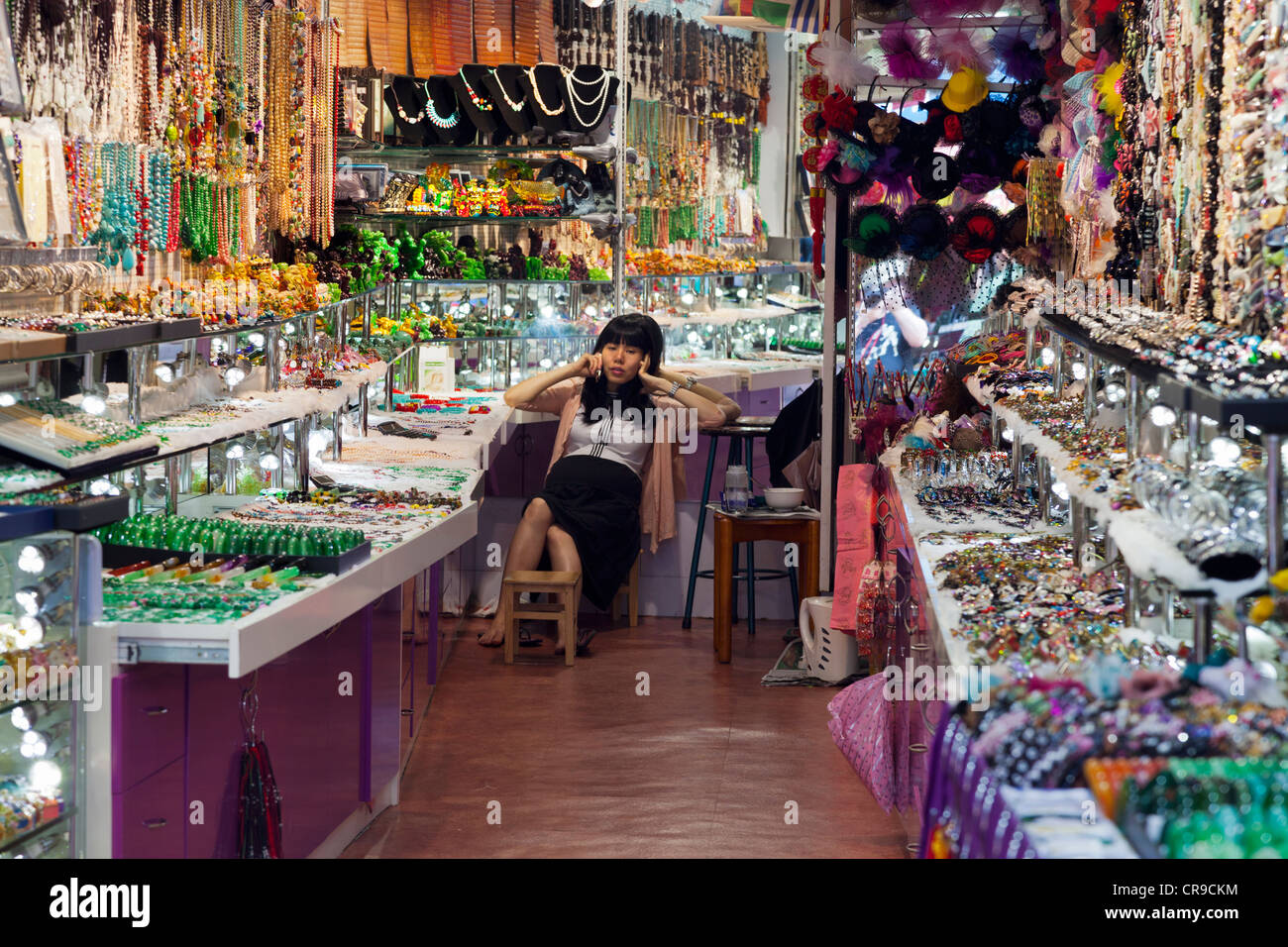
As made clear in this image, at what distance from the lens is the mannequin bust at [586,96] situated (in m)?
8.33

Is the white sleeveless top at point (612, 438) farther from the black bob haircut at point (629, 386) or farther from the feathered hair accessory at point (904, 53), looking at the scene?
the feathered hair accessory at point (904, 53)

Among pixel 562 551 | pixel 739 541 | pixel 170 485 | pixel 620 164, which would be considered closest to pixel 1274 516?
pixel 170 485

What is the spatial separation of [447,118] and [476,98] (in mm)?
181

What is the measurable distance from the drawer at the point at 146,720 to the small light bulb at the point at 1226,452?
2.13 m

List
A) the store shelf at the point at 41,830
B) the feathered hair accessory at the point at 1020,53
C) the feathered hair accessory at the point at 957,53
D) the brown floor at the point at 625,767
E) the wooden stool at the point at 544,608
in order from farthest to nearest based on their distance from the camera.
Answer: the wooden stool at the point at 544,608, the feathered hair accessory at the point at 957,53, the feathered hair accessory at the point at 1020,53, the brown floor at the point at 625,767, the store shelf at the point at 41,830

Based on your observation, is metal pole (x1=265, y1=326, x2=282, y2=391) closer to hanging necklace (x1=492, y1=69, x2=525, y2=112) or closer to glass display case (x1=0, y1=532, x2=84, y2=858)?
glass display case (x1=0, y1=532, x2=84, y2=858)

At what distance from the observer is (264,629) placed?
11.3 feet

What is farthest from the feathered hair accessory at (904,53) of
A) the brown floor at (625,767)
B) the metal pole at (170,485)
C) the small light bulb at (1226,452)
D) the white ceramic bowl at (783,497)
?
the small light bulb at (1226,452)

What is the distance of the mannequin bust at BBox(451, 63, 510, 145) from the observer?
8234mm

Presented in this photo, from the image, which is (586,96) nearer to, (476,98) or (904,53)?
(476,98)

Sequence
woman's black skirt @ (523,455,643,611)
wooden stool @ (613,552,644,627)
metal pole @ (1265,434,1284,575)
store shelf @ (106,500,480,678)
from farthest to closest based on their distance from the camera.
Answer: wooden stool @ (613,552,644,627) < woman's black skirt @ (523,455,643,611) < store shelf @ (106,500,480,678) < metal pole @ (1265,434,1284,575)

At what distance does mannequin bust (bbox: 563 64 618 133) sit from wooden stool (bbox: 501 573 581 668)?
105 inches

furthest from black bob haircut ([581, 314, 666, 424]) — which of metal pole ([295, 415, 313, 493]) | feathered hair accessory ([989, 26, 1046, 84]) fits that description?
metal pole ([295, 415, 313, 493])
